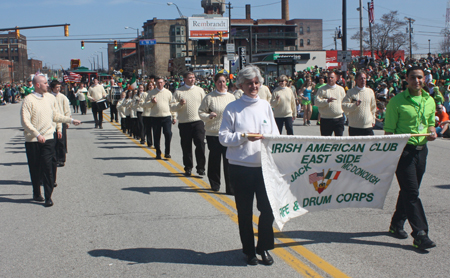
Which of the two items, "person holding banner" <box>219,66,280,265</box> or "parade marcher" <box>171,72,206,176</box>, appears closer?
"person holding banner" <box>219,66,280,265</box>

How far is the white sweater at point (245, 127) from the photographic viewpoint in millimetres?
4566

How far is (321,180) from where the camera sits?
4902 millimetres

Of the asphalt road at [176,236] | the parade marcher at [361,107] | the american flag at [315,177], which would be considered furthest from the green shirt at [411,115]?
the parade marcher at [361,107]

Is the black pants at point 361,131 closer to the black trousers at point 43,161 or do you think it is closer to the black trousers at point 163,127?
the black trousers at point 163,127

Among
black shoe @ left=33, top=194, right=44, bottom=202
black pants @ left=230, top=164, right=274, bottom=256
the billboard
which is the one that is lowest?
black shoe @ left=33, top=194, right=44, bottom=202

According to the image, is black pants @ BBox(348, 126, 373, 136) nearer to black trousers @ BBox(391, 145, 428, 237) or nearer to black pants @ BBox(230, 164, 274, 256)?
black trousers @ BBox(391, 145, 428, 237)

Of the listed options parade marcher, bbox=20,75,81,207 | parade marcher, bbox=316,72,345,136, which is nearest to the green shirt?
parade marcher, bbox=316,72,345,136

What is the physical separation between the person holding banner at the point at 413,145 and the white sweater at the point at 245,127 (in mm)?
1582

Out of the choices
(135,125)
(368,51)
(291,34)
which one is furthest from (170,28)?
(135,125)

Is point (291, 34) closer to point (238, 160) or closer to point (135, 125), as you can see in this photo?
point (135, 125)

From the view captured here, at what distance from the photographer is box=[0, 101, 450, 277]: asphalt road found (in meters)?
4.59

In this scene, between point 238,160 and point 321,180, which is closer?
point 238,160

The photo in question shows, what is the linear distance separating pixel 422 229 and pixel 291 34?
10844cm

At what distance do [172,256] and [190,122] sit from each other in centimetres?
464
